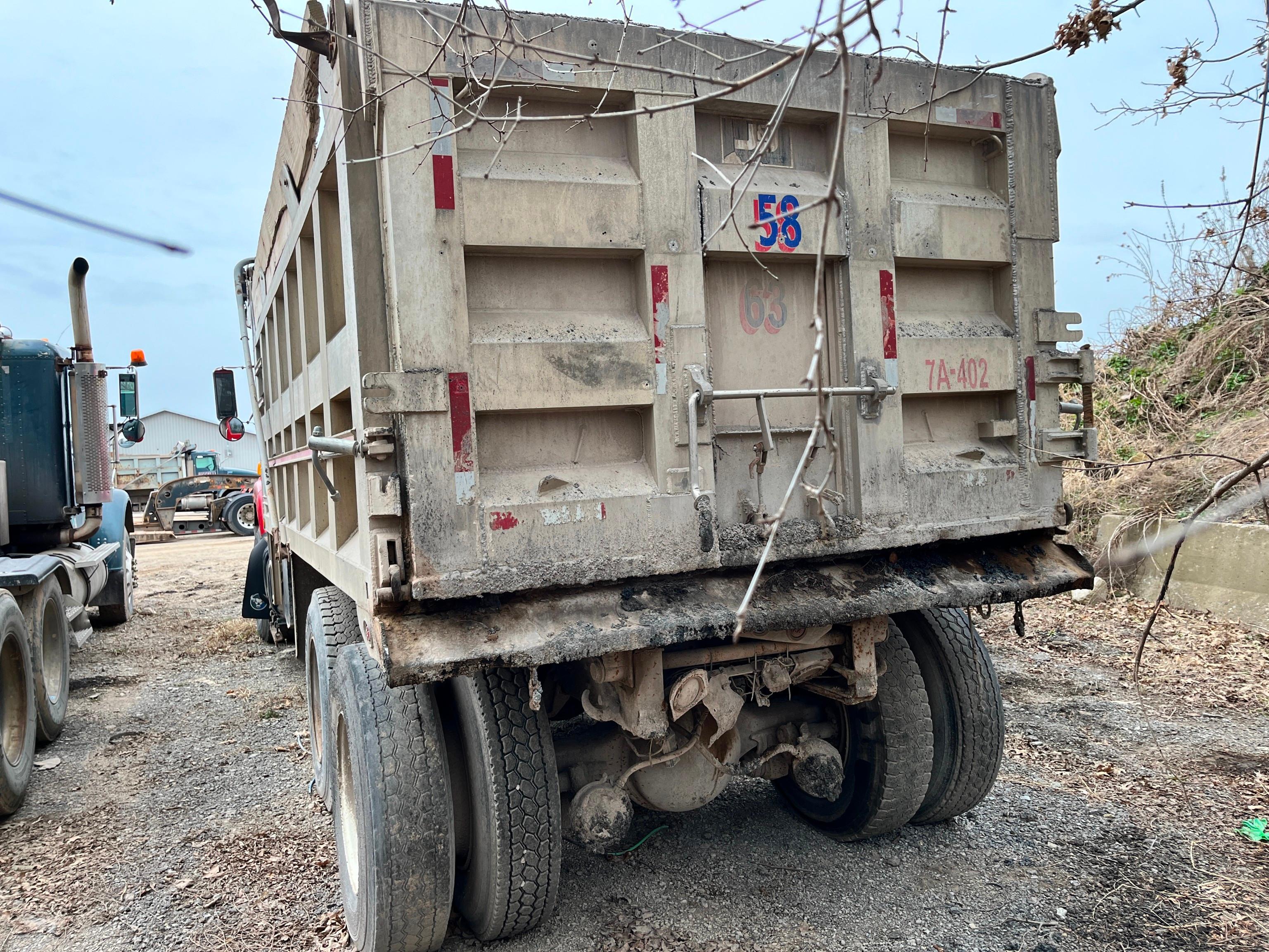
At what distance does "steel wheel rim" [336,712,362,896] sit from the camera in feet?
9.84

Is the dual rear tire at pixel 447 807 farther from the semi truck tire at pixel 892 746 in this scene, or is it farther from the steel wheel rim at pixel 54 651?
the steel wheel rim at pixel 54 651

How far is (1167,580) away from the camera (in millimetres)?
1906

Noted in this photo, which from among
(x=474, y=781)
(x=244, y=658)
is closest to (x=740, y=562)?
(x=474, y=781)

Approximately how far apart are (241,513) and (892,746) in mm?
17298

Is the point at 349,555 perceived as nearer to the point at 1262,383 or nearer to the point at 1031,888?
the point at 1031,888

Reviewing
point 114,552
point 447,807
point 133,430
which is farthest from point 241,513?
point 447,807

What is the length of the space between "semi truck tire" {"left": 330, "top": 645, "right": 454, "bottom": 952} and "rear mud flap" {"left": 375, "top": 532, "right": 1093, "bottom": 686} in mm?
369

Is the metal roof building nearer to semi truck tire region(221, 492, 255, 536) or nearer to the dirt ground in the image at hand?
semi truck tire region(221, 492, 255, 536)

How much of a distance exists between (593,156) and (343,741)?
84.7 inches

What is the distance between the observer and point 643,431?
2.69 metres

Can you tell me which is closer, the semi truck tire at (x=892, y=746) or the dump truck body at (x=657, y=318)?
the dump truck body at (x=657, y=318)

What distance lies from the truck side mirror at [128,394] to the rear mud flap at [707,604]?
6250 mm

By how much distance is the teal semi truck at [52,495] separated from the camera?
517 centimetres

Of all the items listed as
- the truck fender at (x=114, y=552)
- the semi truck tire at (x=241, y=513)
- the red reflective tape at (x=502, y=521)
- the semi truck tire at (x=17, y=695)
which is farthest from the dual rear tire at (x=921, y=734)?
the semi truck tire at (x=241, y=513)
